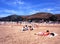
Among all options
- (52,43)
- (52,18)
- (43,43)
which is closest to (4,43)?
(43,43)

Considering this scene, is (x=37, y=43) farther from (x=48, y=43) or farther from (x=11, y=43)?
(x=11, y=43)

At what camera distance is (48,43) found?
9.37 m

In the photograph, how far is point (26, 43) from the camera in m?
9.31

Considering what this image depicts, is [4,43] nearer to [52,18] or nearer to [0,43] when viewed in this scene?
[0,43]

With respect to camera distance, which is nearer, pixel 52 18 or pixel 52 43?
pixel 52 43

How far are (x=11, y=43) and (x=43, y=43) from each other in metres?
2.13

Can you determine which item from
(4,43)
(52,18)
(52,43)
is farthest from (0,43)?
(52,18)

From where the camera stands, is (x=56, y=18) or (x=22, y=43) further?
(x=56, y=18)

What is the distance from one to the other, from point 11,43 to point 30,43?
1257 mm

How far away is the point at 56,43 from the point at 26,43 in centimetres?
199

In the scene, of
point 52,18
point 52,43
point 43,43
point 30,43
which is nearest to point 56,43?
point 52,43

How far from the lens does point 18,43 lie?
9.30 metres

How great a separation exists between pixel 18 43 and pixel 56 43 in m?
2.52

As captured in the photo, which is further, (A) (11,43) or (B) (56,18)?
(B) (56,18)
